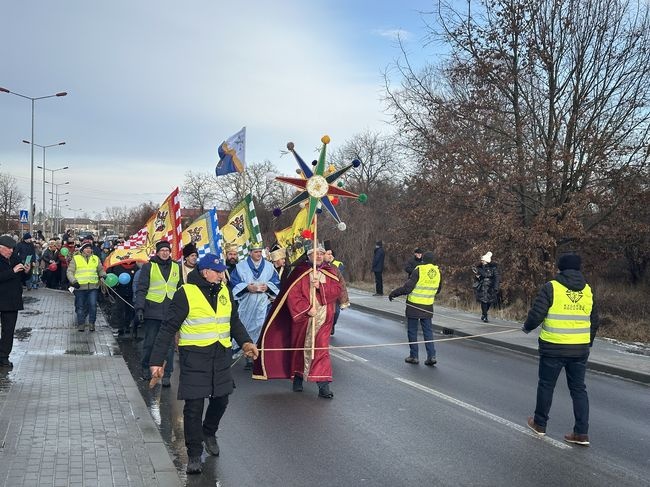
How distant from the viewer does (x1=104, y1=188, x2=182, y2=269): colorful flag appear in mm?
10422

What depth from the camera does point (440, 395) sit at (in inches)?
341

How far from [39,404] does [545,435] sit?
538 cm

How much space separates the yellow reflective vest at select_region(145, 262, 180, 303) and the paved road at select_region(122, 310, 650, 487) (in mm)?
1196

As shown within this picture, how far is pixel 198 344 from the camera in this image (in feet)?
18.4

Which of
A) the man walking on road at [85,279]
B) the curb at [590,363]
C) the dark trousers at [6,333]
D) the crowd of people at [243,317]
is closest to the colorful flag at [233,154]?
the crowd of people at [243,317]

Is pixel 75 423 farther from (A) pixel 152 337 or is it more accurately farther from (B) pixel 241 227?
(B) pixel 241 227

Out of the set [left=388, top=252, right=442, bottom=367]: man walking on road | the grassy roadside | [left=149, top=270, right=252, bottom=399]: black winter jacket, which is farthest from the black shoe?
the grassy roadside

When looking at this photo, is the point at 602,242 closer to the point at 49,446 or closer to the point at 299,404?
the point at 299,404

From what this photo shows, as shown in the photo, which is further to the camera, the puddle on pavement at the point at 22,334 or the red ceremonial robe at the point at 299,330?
the puddle on pavement at the point at 22,334

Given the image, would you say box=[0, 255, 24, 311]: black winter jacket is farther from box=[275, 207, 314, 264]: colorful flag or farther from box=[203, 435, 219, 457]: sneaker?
box=[275, 207, 314, 264]: colorful flag

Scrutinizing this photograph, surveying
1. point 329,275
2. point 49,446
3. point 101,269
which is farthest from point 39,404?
point 101,269

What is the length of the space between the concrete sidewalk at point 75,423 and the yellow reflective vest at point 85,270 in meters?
2.09

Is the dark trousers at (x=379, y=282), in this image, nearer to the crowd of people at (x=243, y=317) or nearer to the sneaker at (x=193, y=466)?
the crowd of people at (x=243, y=317)

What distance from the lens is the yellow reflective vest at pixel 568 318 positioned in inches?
263
